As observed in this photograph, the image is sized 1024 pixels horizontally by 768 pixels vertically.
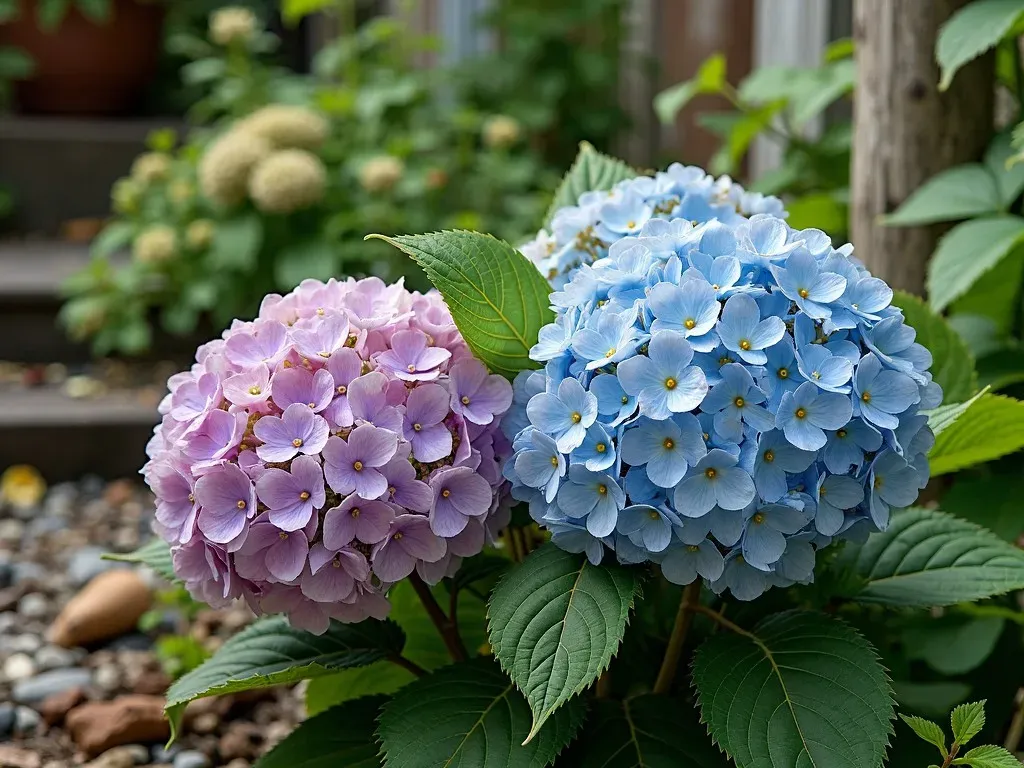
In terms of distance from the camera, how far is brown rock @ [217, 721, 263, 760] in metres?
1.54

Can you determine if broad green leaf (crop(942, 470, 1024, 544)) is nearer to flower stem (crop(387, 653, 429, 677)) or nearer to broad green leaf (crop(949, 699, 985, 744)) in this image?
broad green leaf (crop(949, 699, 985, 744))

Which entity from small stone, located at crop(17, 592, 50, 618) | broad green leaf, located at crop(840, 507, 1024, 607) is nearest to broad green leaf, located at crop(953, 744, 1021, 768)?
broad green leaf, located at crop(840, 507, 1024, 607)

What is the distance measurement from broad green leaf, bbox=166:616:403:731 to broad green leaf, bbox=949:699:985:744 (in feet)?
A: 1.66

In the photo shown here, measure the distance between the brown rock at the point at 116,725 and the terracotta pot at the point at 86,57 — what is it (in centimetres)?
370

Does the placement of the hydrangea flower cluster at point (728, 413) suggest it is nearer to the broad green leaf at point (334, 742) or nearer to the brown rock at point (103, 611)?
the broad green leaf at point (334, 742)

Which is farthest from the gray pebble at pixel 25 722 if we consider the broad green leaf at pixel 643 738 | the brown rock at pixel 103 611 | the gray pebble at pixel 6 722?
the broad green leaf at pixel 643 738

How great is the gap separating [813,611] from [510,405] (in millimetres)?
327

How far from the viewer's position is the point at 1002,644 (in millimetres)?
1387

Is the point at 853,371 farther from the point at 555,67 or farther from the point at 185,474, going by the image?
the point at 555,67

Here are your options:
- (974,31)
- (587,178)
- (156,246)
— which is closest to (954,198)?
(974,31)

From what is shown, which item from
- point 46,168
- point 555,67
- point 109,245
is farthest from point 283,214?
point 46,168

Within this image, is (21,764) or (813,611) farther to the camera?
(21,764)

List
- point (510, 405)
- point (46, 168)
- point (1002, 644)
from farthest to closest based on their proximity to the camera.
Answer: point (46, 168)
point (1002, 644)
point (510, 405)

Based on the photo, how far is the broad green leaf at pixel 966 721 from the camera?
84 centimetres
